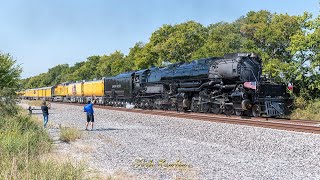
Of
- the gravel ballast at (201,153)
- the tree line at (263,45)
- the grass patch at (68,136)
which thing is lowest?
the gravel ballast at (201,153)

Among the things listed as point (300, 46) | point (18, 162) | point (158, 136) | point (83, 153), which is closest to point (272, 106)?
point (300, 46)

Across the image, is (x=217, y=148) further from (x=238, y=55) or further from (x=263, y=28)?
(x=263, y=28)

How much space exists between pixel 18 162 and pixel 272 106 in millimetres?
14789

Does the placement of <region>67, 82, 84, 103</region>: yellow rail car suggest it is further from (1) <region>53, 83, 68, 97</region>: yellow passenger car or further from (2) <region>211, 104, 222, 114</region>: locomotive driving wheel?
(2) <region>211, 104, 222, 114</region>: locomotive driving wheel

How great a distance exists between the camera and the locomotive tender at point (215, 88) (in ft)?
64.7

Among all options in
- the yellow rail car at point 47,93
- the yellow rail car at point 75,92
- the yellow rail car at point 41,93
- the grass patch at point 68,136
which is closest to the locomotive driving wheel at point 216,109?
the grass patch at point 68,136

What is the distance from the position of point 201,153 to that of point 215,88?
11.8m

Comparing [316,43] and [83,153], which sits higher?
[316,43]

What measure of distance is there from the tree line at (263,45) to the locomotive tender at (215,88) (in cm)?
320

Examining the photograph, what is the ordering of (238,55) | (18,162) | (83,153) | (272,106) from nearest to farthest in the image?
(18,162), (83,153), (272,106), (238,55)

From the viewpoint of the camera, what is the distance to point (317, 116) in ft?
67.8

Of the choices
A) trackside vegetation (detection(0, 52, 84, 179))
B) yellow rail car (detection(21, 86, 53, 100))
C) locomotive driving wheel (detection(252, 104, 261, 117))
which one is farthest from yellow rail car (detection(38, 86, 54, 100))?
locomotive driving wheel (detection(252, 104, 261, 117))

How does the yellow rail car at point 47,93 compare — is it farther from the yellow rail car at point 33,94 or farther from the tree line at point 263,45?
the tree line at point 263,45

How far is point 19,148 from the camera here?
9.52 meters
